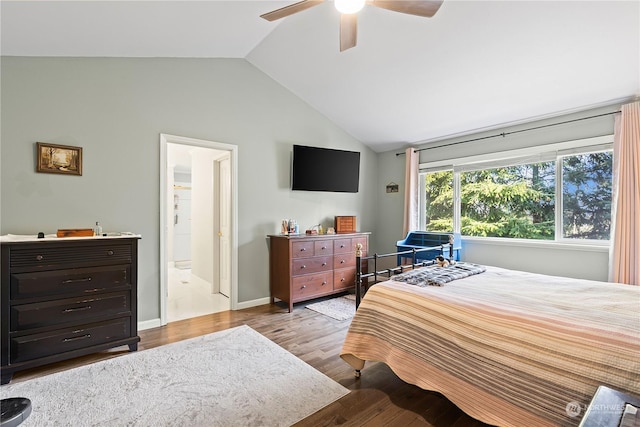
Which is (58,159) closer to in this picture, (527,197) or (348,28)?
(348,28)

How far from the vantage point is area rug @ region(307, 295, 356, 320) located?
362 cm

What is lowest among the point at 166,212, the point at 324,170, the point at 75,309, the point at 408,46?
the point at 75,309

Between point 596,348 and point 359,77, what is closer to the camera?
point 596,348

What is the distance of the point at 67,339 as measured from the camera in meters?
2.40

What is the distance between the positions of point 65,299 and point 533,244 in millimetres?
4945

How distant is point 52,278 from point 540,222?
5.17m

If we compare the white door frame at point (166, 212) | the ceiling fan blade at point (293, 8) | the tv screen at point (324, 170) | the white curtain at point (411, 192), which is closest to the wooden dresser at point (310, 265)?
the white door frame at point (166, 212)

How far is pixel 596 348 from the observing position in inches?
50.6

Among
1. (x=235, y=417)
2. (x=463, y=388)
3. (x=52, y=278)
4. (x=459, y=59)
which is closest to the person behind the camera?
(x=463, y=388)

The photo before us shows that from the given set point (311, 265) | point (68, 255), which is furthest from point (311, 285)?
point (68, 255)

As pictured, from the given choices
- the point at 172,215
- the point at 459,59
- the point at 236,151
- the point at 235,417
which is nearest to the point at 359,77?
the point at 459,59

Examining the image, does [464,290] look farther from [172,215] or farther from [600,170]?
[172,215]

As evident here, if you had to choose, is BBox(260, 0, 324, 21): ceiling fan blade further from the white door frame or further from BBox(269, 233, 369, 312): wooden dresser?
BBox(269, 233, 369, 312): wooden dresser

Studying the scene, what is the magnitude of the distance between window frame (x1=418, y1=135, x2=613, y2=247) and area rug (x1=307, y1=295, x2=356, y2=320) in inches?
79.5
